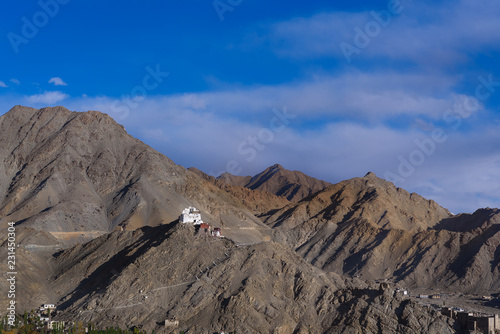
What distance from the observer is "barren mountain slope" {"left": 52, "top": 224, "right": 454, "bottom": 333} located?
78.4 meters

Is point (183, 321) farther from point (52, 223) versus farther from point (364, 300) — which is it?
point (52, 223)

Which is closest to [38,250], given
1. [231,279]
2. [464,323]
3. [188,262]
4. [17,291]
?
[17,291]

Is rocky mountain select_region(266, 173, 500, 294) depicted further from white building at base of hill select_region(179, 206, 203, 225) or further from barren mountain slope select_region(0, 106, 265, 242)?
white building at base of hill select_region(179, 206, 203, 225)

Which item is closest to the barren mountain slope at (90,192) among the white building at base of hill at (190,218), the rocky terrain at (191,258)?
the rocky terrain at (191,258)

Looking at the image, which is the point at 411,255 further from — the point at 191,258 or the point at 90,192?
the point at 90,192

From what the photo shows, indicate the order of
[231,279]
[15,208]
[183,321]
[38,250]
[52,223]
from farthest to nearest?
1. [15,208]
2. [52,223]
3. [38,250]
4. [231,279]
5. [183,321]

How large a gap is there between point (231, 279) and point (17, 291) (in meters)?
33.3

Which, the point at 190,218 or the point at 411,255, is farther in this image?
the point at 411,255

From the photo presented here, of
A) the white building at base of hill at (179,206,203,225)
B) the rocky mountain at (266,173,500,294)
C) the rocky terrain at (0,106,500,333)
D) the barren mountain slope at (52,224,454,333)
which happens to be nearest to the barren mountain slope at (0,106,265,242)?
the rocky terrain at (0,106,500,333)

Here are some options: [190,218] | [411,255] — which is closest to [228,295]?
[190,218]

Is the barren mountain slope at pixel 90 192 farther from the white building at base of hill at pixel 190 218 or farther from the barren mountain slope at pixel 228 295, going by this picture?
the barren mountain slope at pixel 228 295

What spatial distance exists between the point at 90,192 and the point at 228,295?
10594 centimetres

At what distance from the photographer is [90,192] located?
179 meters

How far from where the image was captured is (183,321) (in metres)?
79.2
